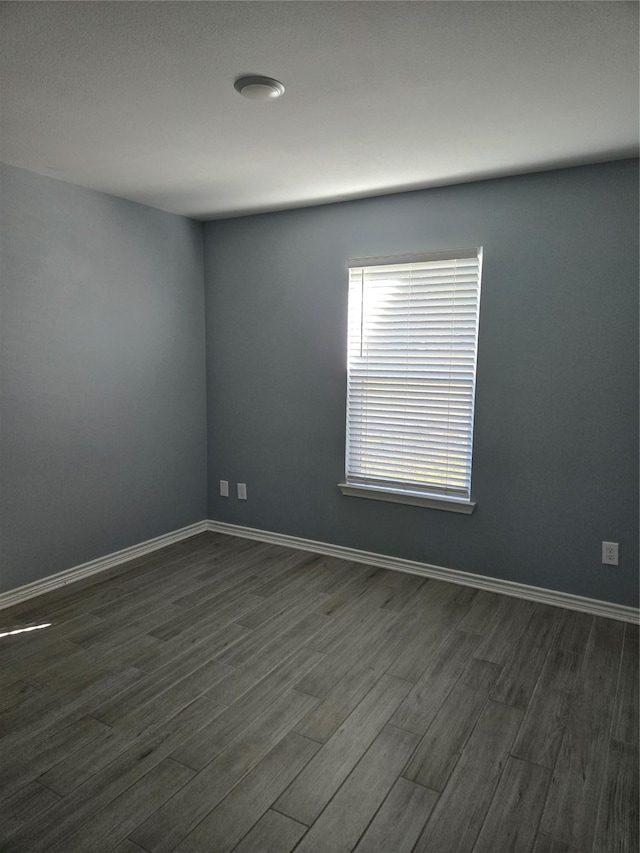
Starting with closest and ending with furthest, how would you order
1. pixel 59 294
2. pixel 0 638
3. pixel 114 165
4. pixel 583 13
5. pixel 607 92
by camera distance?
pixel 583 13
pixel 607 92
pixel 0 638
pixel 114 165
pixel 59 294

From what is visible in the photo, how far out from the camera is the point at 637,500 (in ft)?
10.1

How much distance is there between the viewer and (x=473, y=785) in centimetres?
195

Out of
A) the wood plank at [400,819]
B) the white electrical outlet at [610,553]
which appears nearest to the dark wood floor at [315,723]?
the wood plank at [400,819]

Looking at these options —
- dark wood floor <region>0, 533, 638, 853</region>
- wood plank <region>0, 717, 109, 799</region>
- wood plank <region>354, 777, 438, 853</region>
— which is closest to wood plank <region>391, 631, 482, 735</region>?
dark wood floor <region>0, 533, 638, 853</region>

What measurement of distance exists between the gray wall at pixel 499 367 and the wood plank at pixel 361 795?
1.62 m

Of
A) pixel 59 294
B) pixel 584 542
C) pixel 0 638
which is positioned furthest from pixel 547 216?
pixel 0 638

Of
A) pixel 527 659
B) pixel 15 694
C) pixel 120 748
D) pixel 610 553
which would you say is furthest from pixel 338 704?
pixel 610 553

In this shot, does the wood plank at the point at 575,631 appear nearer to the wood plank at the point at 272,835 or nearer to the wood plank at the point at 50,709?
the wood plank at the point at 272,835

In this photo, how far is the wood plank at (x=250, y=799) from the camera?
1.71 metres

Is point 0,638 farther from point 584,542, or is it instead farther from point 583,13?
point 583,13

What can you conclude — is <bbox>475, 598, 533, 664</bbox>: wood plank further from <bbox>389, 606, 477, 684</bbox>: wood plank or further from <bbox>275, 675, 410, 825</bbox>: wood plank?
<bbox>275, 675, 410, 825</bbox>: wood plank

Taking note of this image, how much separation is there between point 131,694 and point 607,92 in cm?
311

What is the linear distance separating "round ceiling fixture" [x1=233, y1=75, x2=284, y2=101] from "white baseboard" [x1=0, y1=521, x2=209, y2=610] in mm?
2891

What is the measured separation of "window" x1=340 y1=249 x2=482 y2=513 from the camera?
3535 millimetres
